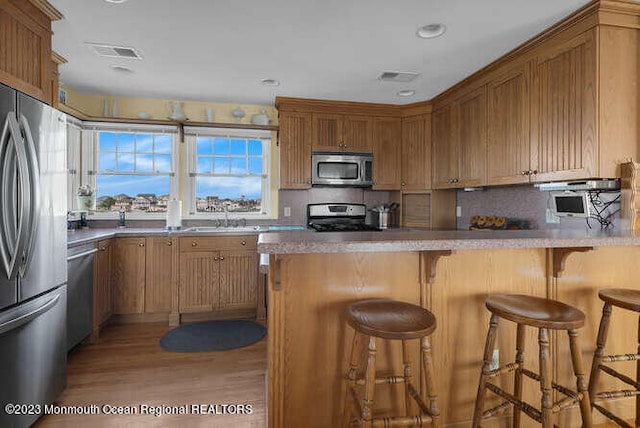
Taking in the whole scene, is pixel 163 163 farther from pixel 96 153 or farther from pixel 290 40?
pixel 290 40

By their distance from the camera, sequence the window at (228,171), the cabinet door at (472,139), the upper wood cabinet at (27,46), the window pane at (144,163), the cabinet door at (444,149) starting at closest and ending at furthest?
the upper wood cabinet at (27,46) < the cabinet door at (472,139) < the cabinet door at (444,149) < the window pane at (144,163) < the window at (228,171)

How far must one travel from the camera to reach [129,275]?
10.4ft

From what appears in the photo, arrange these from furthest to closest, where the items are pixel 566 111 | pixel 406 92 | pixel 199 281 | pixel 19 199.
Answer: pixel 406 92, pixel 199 281, pixel 566 111, pixel 19 199

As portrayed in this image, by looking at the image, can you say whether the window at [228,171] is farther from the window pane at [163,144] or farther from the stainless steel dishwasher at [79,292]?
the stainless steel dishwasher at [79,292]

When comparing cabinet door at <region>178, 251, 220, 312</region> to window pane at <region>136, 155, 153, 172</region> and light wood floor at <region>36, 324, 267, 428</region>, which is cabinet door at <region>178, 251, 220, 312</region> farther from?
window pane at <region>136, 155, 153, 172</region>

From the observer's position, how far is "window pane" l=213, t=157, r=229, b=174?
13.1 feet

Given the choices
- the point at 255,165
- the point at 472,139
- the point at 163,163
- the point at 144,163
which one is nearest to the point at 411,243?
A: the point at 472,139

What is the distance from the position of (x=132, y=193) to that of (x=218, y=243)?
139cm

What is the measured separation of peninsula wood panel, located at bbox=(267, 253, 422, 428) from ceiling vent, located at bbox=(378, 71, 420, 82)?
2156 millimetres

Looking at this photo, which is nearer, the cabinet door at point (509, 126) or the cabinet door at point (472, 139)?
the cabinet door at point (509, 126)

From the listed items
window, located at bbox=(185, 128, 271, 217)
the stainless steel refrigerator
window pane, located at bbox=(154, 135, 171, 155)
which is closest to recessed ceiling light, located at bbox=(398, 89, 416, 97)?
window, located at bbox=(185, 128, 271, 217)

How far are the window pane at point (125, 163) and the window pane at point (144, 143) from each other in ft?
0.46

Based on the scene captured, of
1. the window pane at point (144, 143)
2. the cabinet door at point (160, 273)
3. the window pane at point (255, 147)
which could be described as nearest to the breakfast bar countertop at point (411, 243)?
the cabinet door at point (160, 273)

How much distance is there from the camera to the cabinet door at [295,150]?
12.3 feet
